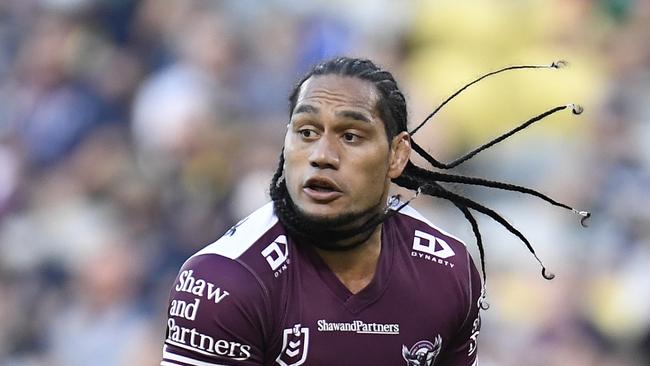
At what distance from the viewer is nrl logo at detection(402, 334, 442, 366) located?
4.10 metres

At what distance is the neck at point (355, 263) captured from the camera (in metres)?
4.11

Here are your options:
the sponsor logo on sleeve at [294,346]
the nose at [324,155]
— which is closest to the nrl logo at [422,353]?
the sponsor logo on sleeve at [294,346]

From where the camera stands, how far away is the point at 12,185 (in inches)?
346

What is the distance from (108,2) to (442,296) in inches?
217

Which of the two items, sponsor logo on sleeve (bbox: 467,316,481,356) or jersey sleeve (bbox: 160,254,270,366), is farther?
sponsor logo on sleeve (bbox: 467,316,481,356)

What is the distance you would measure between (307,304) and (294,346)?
130 millimetres

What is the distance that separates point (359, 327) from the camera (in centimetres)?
403

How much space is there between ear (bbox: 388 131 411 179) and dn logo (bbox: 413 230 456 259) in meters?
0.30

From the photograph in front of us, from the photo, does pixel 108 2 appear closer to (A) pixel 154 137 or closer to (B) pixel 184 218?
(A) pixel 154 137

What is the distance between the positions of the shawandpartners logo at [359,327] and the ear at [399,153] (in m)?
0.44

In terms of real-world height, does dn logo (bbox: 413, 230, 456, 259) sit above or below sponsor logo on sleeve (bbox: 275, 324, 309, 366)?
above

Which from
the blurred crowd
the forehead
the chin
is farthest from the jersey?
the blurred crowd

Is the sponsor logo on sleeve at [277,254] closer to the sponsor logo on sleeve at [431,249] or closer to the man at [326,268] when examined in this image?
the man at [326,268]

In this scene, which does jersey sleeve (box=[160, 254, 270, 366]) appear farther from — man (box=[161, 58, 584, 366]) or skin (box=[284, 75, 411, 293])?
skin (box=[284, 75, 411, 293])
